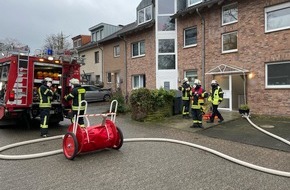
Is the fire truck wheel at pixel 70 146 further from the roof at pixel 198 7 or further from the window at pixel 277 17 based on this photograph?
the roof at pixel 198 7

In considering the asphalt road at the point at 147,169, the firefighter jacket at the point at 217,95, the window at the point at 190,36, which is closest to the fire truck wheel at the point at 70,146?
the asphalt road at the point at 147,169

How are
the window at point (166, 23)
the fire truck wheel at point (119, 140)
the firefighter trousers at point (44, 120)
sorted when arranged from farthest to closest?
the window at point (166, 23) → the firefighter trousers at point (44, 120) → the fire truck wheel at point (119, 140)

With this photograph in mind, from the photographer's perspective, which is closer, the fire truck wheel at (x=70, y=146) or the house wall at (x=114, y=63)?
the fire truck wheel at (x=70, y=146)

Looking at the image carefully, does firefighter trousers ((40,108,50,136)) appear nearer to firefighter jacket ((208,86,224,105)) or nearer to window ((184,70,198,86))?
firefighter jacket ((208,86,224,105))

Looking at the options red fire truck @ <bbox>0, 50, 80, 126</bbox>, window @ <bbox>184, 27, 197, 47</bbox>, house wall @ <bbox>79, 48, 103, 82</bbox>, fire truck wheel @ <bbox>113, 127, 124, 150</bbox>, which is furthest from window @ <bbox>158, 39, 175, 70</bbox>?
fire truck wheel @ <bbox>113, 127, 124, 150</bbox>

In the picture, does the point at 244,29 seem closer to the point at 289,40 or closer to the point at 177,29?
the point at 289,40

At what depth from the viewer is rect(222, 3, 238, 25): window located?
13.2m

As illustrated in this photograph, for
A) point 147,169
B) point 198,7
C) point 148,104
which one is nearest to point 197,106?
point 148,104

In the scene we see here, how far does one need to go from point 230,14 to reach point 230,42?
146cm

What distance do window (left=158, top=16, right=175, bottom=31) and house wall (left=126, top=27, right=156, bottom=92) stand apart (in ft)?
3.35

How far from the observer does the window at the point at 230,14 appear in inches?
521

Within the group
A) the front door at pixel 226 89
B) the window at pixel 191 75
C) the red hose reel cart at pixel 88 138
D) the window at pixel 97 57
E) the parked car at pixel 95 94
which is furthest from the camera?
the window at pixel 97 57

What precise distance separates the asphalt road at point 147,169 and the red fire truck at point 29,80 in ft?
7.02

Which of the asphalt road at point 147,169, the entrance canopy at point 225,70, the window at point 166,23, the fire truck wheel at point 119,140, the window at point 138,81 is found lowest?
the asphalt road at point 147,169
